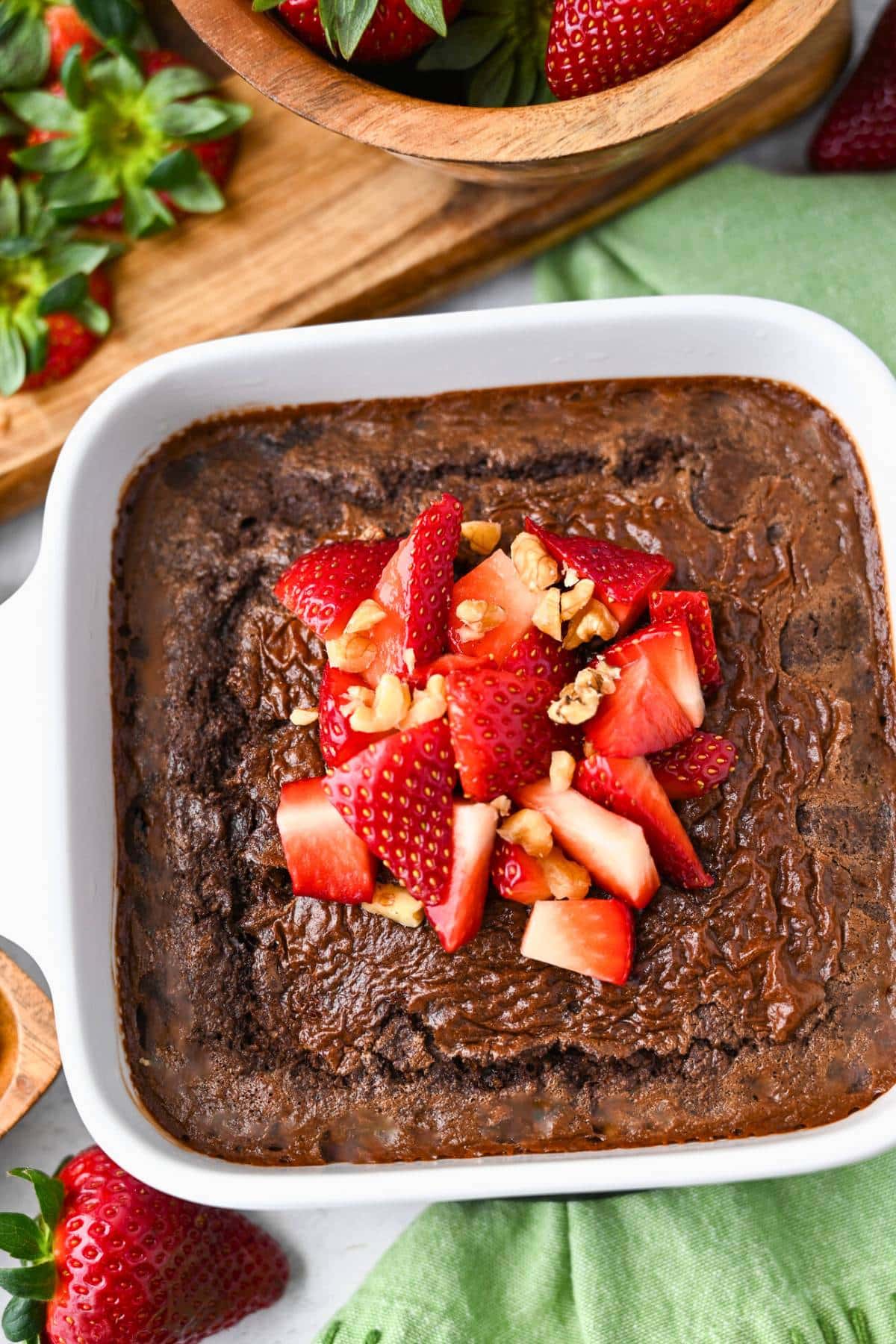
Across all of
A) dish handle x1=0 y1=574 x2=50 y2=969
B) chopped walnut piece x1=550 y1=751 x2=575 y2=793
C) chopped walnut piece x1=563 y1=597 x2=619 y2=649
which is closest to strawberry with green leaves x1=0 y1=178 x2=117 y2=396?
dish handle x1=0 y1=574 x2=50 y2=969

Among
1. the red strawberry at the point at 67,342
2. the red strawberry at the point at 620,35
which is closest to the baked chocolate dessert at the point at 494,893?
the red strawberry at the point at 67,342

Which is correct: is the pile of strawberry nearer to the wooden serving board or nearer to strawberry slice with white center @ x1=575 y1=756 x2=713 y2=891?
strawberry slice with white center @ x1=575 y1=756 x2=713 y2=891

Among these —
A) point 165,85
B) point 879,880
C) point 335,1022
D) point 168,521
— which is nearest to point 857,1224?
point 879,880

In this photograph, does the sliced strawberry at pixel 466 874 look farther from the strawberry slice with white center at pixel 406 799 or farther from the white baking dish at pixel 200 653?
the white baking dish at pixel 200 653

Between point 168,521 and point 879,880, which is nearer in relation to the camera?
point 879,880

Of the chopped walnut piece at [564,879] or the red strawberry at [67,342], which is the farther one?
the red strawberry at [67,342]

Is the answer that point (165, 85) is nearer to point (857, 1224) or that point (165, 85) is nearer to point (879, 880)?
point (879, 880)

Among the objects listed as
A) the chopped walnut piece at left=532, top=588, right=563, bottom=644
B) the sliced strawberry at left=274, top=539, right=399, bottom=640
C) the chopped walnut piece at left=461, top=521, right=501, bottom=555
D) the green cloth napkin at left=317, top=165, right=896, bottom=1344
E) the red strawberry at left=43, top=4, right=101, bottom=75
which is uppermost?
the red strawberry at left=43, top=4, right=101, bottom=75
